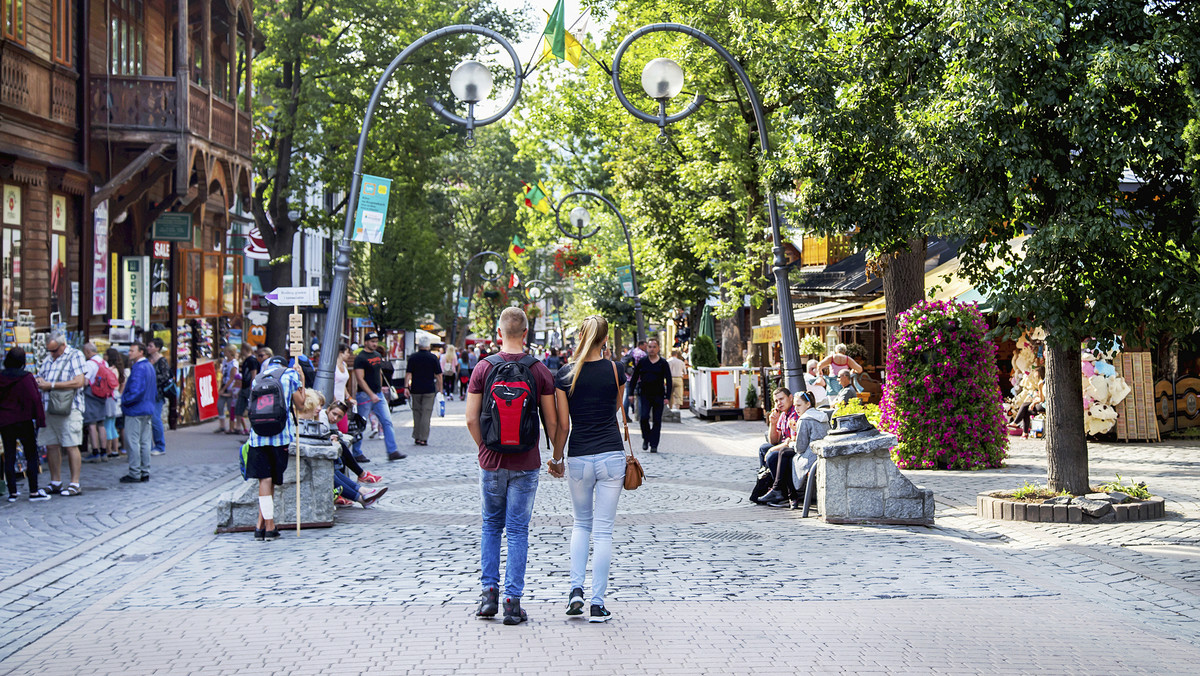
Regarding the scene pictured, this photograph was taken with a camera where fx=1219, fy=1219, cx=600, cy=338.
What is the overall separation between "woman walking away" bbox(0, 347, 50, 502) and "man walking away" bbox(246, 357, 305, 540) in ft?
11.1

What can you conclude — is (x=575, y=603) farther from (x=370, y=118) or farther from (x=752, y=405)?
(x=752, y=405)

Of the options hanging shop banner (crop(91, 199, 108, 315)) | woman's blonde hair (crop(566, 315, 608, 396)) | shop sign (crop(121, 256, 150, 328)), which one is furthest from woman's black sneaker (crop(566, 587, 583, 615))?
shop sign (crop(121, 256, 150, 328))

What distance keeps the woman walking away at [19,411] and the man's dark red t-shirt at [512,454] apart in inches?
287

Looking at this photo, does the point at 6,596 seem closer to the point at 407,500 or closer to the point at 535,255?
the point at 407,500

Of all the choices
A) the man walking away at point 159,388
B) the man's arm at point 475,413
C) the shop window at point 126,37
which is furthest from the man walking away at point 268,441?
the shop window at point 126,37

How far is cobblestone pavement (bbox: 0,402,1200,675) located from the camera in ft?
19.8

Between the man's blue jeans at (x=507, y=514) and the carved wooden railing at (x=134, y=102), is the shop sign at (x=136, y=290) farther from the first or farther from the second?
the man's blue jeans at (x=507, y=514)

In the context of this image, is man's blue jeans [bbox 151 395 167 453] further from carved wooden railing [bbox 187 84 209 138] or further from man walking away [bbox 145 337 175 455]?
carved wooden railing [bbox 187 84 209 138]

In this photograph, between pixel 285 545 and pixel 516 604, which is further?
pixel 285 545

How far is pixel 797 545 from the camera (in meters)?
9.61

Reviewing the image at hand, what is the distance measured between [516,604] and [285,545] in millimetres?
3757

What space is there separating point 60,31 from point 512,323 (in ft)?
51.3

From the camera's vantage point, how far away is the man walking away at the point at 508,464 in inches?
268

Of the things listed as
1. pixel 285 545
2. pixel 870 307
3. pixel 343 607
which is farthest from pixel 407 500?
pixel 870 307
